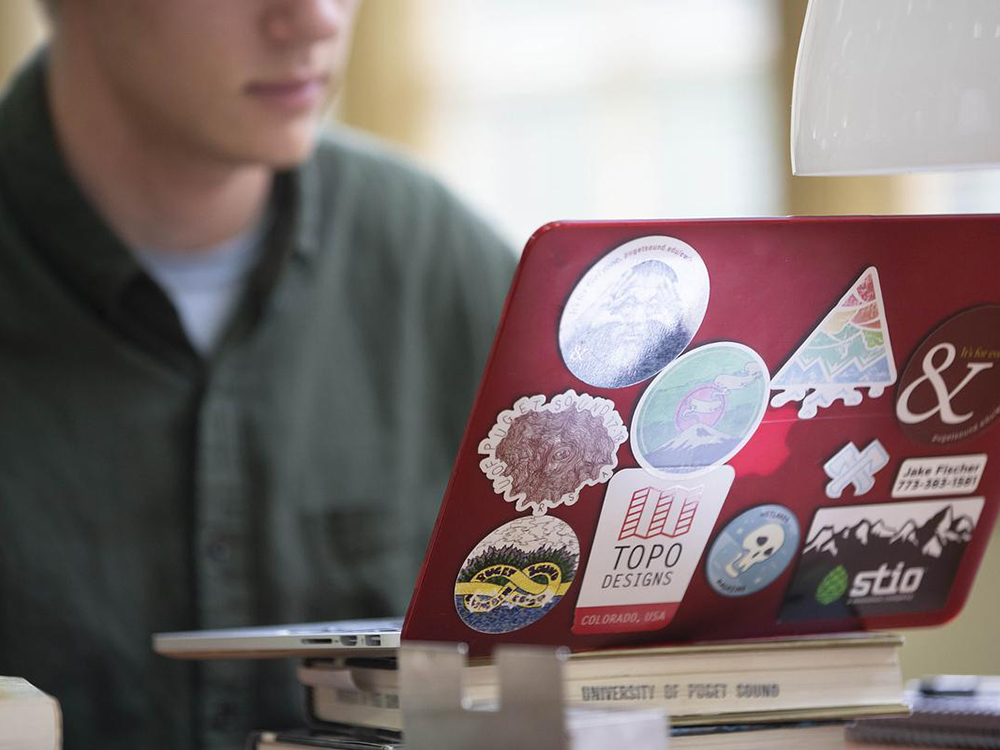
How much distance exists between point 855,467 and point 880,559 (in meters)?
0.06

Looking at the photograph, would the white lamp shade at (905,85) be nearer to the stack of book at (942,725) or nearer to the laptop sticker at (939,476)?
the laptop sticker at (939,476)

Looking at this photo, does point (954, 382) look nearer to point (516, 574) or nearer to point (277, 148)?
point (516, 574)

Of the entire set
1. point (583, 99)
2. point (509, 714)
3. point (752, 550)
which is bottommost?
point (509, 714)

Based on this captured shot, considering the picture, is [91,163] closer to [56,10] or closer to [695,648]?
[56,10]

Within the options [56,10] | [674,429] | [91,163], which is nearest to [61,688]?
[91,163]

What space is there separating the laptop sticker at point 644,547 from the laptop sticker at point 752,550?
12 millimetres

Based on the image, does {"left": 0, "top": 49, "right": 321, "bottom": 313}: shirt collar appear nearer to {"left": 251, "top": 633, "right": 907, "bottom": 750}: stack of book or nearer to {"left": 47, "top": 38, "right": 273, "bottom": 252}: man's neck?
{"left": 47, "top": 38, "right": 273, "bottom": 252}: man's neck

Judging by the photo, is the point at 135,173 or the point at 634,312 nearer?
the point at 634,312

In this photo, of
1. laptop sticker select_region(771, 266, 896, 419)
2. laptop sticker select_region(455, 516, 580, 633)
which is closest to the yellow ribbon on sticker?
laptop sticker select_region(455, 516, 580, 633)

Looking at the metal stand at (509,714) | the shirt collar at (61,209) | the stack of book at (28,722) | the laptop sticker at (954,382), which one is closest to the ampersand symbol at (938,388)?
the laptop sticker at (954,382)

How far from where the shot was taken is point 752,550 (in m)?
0.57

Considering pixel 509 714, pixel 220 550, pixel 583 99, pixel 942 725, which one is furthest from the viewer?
pixel 583 99

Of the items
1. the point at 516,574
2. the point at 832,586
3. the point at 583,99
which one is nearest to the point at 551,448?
the point at 516,574

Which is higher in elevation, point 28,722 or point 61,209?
point 61,209
